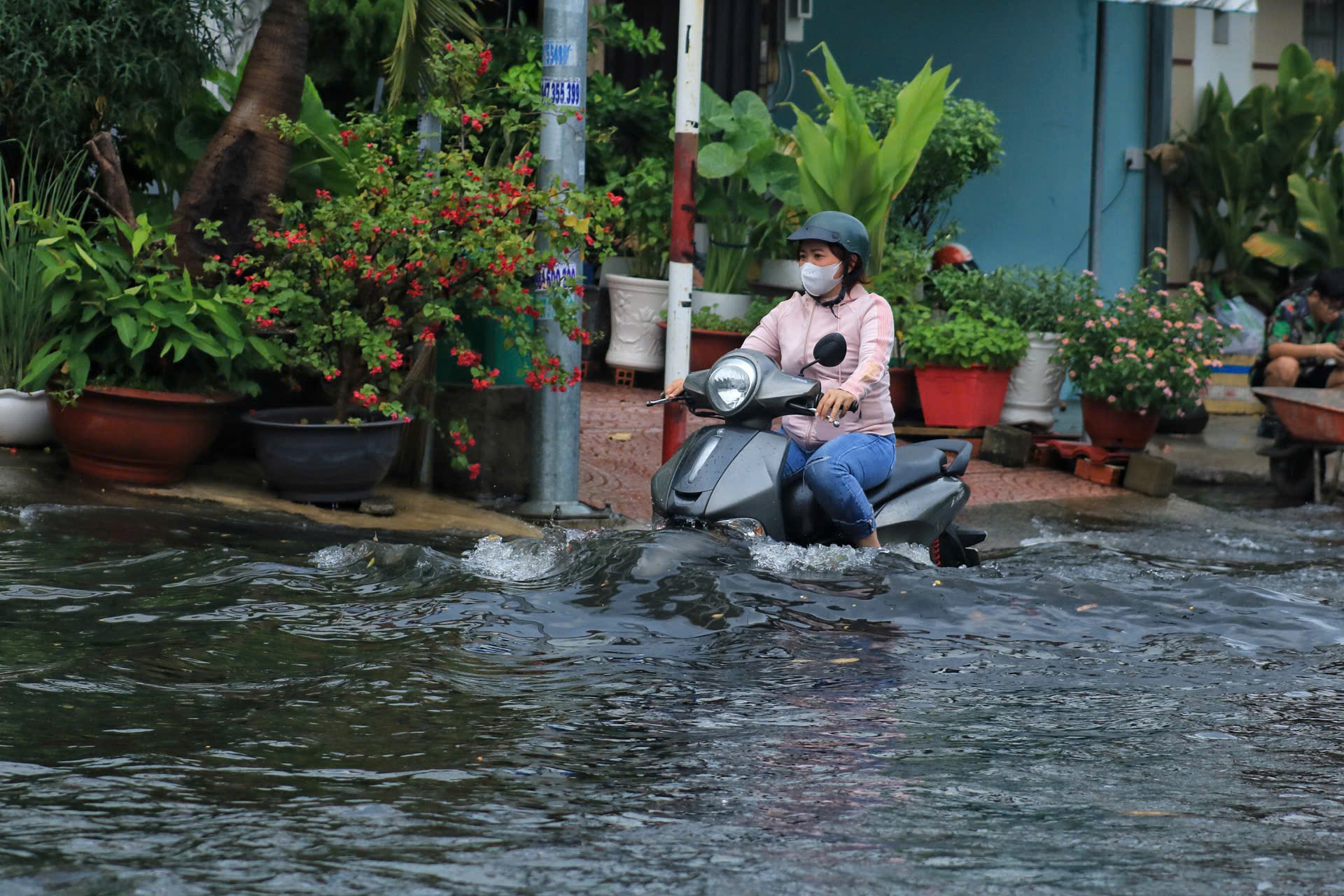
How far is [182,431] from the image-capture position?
7.77 metres

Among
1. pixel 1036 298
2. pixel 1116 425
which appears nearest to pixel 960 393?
pixel 1116 425

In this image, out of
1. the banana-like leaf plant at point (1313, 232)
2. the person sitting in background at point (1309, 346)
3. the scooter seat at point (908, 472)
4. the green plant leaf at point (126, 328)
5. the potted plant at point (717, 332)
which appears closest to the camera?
the scooter seat at point (908, 472)

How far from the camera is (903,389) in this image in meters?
11.3

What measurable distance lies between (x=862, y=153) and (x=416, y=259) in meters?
4.29

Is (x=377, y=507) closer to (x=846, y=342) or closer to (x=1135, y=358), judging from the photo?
(x=846, y=342)

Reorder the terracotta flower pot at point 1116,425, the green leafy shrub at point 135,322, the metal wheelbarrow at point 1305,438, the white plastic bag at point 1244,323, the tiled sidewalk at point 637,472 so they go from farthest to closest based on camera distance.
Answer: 1. the white plastic bag at point 1244,323
2. the terracotta flower pot at point 1116,425
3. the metal wheelbarrow at point 1305,438
4. the tiled sidewalk at point 637,472
5. the green leafy shrub at point 135,322

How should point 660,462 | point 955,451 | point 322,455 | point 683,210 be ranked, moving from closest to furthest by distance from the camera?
A: point 955,451, point 322,455, point 683,210, point 660,462

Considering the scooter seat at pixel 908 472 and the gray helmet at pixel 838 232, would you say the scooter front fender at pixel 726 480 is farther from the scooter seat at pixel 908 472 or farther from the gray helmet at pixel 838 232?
the gray helmet at pixel 838 232

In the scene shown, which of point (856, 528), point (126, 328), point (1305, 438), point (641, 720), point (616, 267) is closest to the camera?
point (641, 720)

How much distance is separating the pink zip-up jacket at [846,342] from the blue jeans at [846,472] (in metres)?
0.07

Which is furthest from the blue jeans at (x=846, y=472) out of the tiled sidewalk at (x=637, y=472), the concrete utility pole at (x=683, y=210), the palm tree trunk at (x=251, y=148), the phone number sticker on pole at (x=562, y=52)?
the palm tree trunk at (x=251, y=148)

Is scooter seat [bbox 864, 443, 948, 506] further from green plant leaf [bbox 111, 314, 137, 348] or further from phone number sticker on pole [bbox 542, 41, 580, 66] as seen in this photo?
green plant leaf [bbox 111, 314, 137, 348]

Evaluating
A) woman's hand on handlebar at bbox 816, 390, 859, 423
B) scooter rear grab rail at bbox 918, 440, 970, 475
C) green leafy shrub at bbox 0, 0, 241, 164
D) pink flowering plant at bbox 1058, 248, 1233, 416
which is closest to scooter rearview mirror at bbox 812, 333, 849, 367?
woman's hand on handlebar at bbox 816, 390, 859, 423

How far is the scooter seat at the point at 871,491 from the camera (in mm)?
5875
